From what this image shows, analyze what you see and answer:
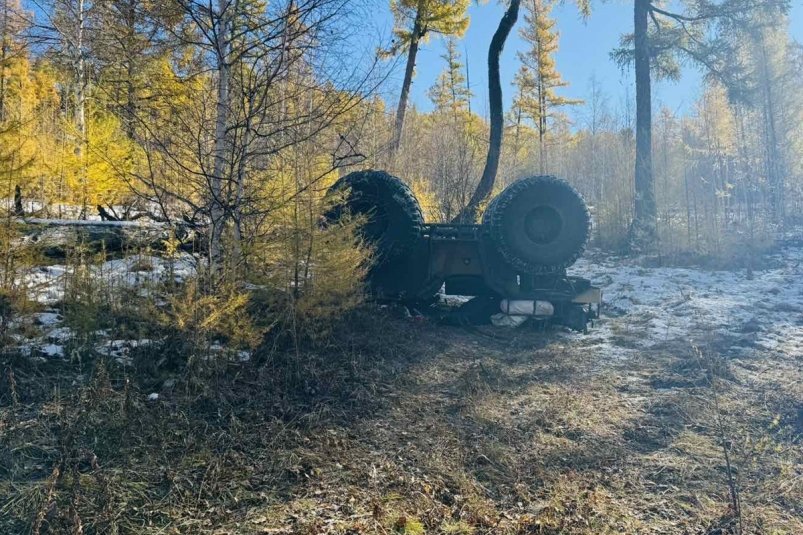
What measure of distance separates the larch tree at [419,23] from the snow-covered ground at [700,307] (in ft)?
28.3

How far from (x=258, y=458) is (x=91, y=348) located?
6.72ft

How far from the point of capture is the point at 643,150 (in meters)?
12.6

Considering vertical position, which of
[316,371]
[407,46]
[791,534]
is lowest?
[791,534]

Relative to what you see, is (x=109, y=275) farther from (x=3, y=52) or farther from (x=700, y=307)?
(x=700, y=307)

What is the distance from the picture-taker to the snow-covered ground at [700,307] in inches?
238

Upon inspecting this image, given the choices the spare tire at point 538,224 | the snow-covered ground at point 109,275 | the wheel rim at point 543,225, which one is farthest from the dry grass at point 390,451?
the wheel rim at point 543,225

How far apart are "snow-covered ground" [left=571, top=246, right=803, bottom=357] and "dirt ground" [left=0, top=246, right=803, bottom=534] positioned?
0.80 meters

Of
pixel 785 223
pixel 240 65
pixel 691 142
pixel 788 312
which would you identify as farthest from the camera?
pixel 691 142

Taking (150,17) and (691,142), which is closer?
(150,17)

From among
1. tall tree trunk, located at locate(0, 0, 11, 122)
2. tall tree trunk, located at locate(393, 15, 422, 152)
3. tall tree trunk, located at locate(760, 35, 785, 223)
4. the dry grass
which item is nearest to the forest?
the dry grass

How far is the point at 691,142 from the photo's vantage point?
28891mm

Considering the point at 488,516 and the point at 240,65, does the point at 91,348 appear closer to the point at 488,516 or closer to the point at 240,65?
the point at 240,65

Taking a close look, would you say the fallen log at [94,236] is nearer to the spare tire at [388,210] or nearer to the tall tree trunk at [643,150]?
the spare tire at [388,210]

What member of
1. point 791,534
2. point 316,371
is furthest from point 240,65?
point 791,534
